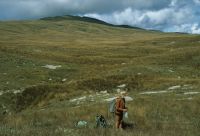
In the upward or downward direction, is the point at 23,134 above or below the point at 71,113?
above

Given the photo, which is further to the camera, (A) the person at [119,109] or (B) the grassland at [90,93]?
(B) the grassland at [90,93]

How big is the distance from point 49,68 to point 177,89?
24.4 metres

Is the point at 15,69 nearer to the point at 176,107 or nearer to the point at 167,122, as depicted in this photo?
the point at 176,107

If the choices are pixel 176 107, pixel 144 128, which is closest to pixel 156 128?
pixel 144 128

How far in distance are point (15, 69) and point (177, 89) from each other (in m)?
23.6

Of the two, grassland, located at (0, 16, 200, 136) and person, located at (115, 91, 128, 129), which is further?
grassland, located at (0, 16, 200, 136)

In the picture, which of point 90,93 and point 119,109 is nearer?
point 119,109

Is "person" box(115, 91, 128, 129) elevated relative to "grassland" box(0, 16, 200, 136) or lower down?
elevated

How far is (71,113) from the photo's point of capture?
30.7m

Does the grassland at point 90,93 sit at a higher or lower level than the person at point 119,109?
lower

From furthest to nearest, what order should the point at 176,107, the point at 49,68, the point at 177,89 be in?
1. the point at 49,68
2. the point at 177,89
3. the point at 176,107

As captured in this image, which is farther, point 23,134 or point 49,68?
point 49,68

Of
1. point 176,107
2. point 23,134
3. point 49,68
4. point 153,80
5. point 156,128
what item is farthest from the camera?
point 49,68

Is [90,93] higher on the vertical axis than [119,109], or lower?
lower
